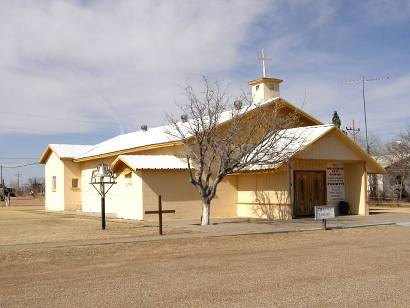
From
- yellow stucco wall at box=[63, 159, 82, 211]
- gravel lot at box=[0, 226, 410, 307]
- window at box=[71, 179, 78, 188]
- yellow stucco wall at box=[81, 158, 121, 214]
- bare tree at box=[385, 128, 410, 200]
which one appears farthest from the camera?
bare tree at box=[385, 128, 410, 200]

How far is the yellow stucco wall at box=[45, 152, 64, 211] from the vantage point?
34312 mm

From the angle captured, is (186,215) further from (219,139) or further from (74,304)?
(74,304)

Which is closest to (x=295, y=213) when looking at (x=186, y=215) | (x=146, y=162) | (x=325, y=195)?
(x=325, y=195)

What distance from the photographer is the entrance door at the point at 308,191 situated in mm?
24812

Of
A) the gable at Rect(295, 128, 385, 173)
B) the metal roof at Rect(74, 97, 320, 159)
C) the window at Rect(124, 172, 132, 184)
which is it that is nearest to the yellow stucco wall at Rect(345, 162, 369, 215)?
the gable at Rect(295, 128, 385, 173)

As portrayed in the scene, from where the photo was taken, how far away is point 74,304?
306 inches

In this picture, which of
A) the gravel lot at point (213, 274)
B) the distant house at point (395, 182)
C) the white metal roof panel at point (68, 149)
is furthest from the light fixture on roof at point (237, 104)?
the distant house at point (395, 182)

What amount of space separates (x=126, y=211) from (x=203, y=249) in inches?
434

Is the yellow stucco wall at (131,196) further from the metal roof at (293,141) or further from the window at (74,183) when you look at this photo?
the window at (74,183)

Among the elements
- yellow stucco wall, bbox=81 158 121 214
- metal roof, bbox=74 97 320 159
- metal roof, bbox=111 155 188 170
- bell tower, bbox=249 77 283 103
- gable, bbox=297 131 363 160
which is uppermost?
bell tower, bbox=249 77 283 103

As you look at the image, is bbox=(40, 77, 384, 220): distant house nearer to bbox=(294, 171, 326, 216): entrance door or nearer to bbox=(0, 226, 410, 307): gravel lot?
bbox=(294, 171, 326, 216): entrance door

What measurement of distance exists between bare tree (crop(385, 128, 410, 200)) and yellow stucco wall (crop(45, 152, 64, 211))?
86.4ft

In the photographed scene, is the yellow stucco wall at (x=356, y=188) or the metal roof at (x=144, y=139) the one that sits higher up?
the metal roof at (x=144, y=139)

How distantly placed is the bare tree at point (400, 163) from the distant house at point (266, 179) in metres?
20.3
